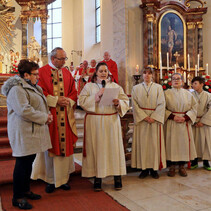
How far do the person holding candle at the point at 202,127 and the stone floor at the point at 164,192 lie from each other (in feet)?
1.32

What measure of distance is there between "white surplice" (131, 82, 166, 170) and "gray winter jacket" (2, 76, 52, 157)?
5.77ft

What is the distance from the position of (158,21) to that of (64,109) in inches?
260

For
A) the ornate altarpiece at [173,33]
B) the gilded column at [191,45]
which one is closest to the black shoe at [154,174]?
the ornate altarpiece at [173,33]

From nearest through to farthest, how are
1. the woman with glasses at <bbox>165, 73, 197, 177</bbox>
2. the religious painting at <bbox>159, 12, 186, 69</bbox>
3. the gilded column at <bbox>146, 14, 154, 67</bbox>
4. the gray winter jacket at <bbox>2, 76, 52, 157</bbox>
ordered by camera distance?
the gray winter jacket at <bbox>2, 76, 52, 157</bbox> < the woman with glasses at <bbox>165, 73, 197, 177</bbox> < the gilded column at <bbox>146, 14, 154, 67</bbox> < the religious painting at <bbox>159, 12, 186, 69</bbox>

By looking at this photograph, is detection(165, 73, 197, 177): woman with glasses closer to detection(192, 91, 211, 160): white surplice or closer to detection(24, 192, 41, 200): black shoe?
detection(192, 91, 211, 160): white surplice

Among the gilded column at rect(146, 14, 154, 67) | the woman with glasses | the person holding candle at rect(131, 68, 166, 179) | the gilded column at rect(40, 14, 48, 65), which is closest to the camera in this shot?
the person holding candle at rect(131, 68, 166, 179)

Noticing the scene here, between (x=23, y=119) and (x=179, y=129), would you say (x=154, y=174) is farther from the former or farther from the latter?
(x=23, y=119)

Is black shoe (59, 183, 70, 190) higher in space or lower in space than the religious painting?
lower

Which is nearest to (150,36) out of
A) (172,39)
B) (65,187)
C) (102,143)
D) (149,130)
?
(172,39)

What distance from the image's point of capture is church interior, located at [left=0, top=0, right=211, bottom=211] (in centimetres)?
358

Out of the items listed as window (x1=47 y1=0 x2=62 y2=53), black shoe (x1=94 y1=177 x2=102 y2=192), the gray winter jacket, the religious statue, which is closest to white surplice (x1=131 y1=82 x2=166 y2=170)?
black shoe (x1=94 y1=177 x2=102 y2=192)

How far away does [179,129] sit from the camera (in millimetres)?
4508

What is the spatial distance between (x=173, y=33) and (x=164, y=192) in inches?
277

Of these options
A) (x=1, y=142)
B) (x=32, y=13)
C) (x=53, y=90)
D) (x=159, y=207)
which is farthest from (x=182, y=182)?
(x=32, y=13)
